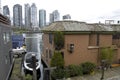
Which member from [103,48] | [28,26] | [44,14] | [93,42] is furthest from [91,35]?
[28,26]

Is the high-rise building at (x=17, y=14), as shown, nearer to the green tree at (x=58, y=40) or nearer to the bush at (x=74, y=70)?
the green tree at (x=58, y=40)

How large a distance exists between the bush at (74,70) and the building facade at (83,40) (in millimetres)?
1039

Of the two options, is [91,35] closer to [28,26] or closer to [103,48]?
[103,48]

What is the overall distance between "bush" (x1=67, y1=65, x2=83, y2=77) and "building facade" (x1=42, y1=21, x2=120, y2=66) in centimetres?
104

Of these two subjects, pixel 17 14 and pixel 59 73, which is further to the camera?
pixel 17 14

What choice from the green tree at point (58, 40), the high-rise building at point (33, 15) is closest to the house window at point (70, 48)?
the green tree at point (58, 40)

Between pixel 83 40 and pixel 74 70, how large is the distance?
11.8 ft

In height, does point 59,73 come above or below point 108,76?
above

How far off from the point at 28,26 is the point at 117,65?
85.0 metres

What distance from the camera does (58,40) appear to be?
46.6 ft

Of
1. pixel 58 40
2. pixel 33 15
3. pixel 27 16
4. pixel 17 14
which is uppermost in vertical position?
pixel 33 15

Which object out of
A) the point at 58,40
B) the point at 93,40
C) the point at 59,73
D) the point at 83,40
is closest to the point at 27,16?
the point at 93,40

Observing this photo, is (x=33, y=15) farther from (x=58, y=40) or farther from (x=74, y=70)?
(x=74, y=70)

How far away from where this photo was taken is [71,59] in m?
15.9
